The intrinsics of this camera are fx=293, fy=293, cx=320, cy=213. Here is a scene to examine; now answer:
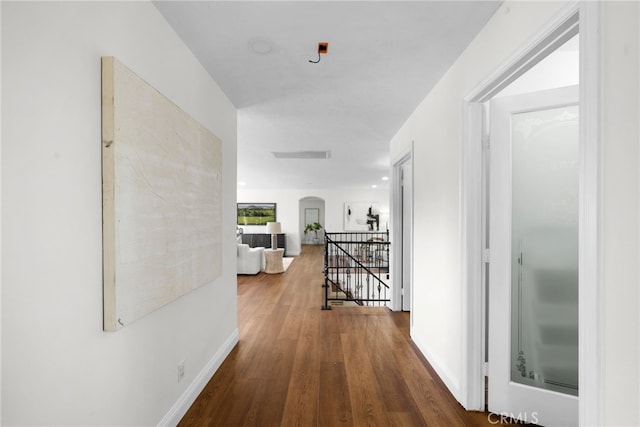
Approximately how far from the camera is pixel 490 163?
1918mm

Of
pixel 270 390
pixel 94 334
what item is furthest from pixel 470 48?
pixel 270 390

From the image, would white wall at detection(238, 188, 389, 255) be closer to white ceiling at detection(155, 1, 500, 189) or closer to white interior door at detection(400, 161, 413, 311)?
white interior door at detection(400, 161, 413, 311)

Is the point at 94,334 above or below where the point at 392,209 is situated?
below

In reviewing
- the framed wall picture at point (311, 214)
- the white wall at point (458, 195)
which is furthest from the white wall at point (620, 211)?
the framed wall picture at point (311, 214)

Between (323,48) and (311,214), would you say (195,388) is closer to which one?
(323,48)

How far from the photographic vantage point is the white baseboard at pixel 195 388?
1.73 m

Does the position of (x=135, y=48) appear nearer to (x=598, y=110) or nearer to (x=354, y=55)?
(x=354, y=55)

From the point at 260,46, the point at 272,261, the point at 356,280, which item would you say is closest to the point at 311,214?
the point at 272,261

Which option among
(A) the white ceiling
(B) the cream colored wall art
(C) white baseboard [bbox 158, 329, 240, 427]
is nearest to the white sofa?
(A) the white ceiling

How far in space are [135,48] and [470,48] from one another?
194cm

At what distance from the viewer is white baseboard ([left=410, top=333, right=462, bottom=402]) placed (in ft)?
6.79

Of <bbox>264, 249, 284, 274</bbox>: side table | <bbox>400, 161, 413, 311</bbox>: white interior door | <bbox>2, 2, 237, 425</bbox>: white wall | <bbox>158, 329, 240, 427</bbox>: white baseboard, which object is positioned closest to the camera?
<bbox>2, 2, 237, 425</bbox>: white wall

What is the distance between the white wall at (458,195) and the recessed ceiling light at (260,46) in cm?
130

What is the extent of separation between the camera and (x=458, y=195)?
2.04 meters
